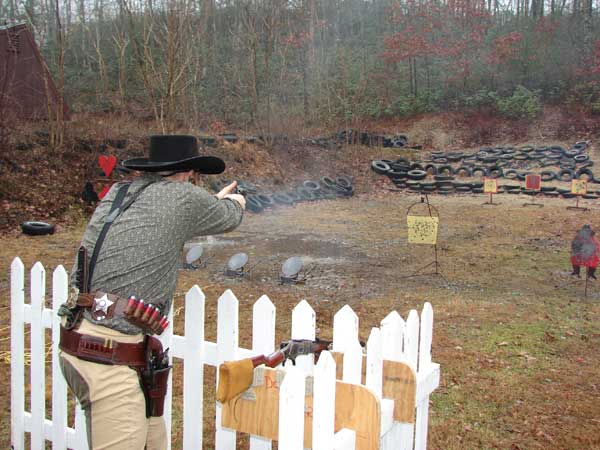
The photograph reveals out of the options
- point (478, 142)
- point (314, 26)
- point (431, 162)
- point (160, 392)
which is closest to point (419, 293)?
point (160, 392)

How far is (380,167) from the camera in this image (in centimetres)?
1891

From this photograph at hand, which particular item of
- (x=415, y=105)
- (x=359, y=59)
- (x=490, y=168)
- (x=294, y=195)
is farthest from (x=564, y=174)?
(x=359, y=59)

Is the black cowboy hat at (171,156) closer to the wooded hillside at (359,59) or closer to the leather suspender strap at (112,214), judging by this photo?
the leather suspender strap at (112,214)

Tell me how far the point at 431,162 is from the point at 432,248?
12.7 metres

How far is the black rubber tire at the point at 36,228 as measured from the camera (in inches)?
386

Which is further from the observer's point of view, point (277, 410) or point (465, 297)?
point (465, 297)

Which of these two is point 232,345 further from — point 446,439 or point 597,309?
point 597,309

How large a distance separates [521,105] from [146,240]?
86.5 ft

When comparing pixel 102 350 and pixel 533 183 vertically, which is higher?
pixel 102 350

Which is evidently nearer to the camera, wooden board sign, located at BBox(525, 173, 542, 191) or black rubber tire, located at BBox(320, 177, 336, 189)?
wooden board sign, located at BBox(525, 173, 542, 191)

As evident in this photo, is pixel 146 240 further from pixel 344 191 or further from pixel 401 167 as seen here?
pixel 401 167

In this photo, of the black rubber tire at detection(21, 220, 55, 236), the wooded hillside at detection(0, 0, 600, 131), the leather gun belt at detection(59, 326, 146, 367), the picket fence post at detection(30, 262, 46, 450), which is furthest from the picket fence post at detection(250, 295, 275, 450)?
the wooded hillside at detection(0, 0, 600, 131)

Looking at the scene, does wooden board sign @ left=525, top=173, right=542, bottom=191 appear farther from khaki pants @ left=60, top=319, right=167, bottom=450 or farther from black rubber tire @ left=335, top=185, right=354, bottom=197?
khaki pants @ left=60, top=319, right=167, bottom=450

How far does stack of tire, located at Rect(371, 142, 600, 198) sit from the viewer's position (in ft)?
54.4
